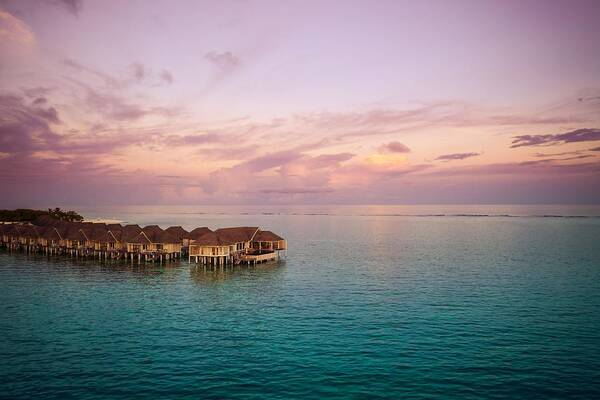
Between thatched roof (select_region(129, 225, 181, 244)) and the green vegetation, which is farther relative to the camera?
the green vegetation

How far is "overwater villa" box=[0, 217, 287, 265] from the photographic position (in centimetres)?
6356

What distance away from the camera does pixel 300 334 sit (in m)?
31.1

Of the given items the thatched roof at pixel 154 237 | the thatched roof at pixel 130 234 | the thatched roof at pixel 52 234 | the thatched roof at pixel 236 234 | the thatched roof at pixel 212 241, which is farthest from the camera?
the thatched roof at pixel 52 234

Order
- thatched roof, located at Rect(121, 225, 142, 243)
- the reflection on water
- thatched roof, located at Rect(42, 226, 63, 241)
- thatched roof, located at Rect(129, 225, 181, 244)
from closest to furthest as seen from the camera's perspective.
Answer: the reflection on water < thatched roof, located at Rect(129, 225, 181, 244) < thatched roof, located at Rect(121, 225, 142, 243) < thatched roof, located at Rect(42, 226, 63, 241)

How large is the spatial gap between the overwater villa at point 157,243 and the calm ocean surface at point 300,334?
20.0 ft

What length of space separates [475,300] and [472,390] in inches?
818

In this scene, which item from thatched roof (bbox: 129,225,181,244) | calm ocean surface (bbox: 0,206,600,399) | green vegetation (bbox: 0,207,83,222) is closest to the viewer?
calm ocean surface (bbox: 0,206,600,399)

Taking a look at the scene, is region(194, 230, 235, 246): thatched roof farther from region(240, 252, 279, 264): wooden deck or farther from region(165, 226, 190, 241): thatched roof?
region(165, 226, 190, 241): thatched roof

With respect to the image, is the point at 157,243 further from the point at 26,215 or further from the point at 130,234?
the point at 26,215

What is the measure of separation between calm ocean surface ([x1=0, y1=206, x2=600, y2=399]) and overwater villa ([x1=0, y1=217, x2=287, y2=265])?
610 centimetres

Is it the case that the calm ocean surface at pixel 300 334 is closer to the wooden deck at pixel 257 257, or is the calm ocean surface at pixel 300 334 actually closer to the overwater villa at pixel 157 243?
the wooden deck at pixel 257 257

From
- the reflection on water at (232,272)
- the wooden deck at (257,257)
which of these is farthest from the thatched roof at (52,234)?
the wooden deck at (257,257)

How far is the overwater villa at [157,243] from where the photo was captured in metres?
63.6

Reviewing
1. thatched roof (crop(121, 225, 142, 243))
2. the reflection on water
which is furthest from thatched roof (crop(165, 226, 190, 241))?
the reflection on water
